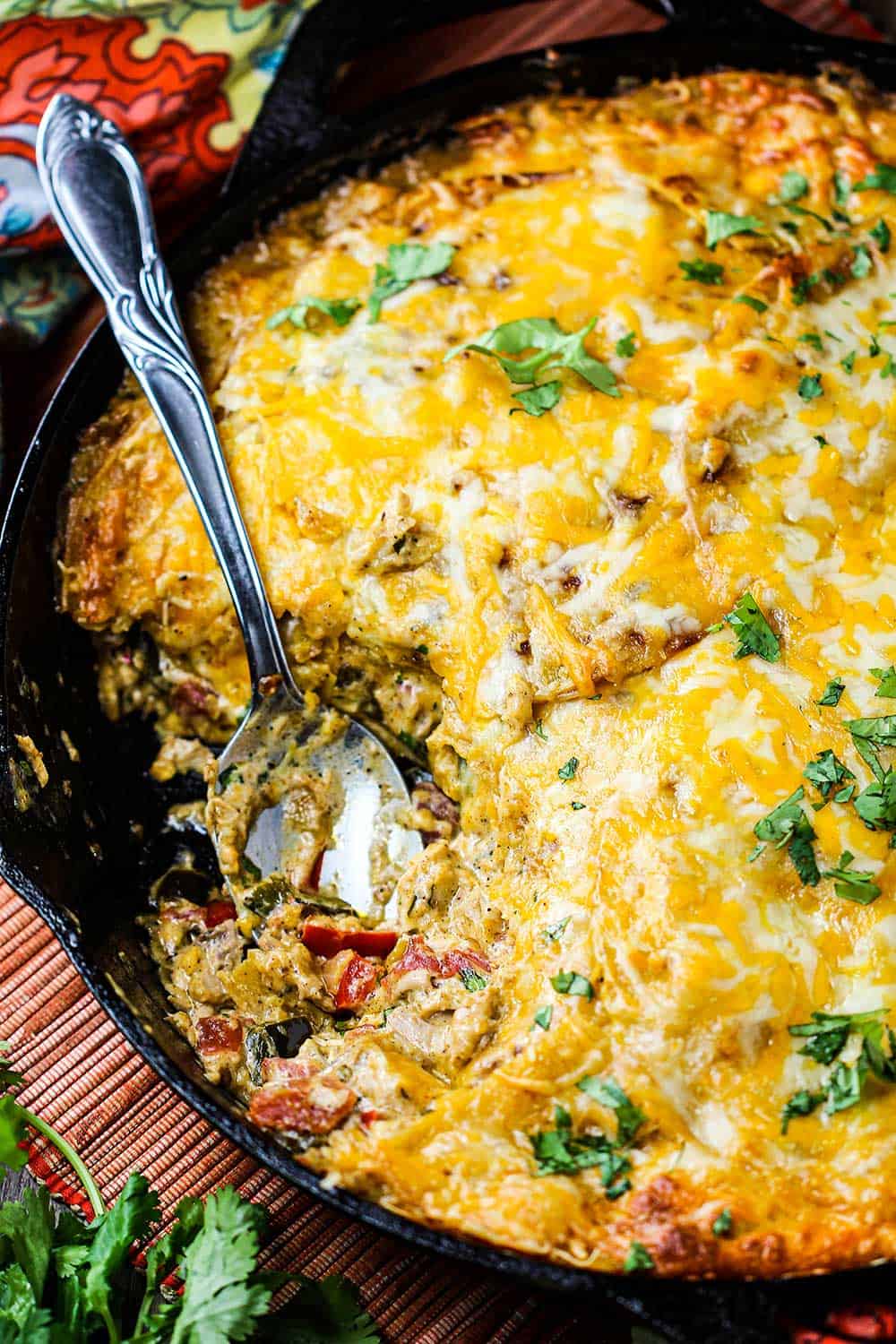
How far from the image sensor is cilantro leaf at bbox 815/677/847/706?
238 cm

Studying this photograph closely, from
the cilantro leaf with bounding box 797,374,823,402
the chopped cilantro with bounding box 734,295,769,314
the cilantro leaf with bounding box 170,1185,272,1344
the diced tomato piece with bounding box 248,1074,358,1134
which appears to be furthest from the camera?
the chopped cilantro with bounding box 734,295,769,314

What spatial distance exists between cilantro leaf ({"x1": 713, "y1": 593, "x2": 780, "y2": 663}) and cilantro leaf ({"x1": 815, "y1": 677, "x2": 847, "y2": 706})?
0.11 meters

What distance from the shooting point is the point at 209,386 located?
297 cm

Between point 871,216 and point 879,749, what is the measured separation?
136cm

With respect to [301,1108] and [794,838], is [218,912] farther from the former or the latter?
[794,838]

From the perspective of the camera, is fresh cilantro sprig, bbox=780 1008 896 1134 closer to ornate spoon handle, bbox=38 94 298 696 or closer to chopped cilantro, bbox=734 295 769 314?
ornate spoon handle, bbox=38 94 298 696

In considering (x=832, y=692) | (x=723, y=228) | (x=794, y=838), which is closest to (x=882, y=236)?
(x=723, y=228)

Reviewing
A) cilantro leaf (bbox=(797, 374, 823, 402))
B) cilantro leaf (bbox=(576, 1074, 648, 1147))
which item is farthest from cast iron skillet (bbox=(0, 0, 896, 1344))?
cilantro leaf (bbox=(797, 374, 823, 402))

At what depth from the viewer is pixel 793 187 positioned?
10.0 feet

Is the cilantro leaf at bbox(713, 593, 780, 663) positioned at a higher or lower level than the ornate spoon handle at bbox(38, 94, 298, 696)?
lower

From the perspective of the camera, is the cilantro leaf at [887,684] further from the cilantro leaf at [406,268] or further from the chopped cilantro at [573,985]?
the cilantro leaf at [406,268]

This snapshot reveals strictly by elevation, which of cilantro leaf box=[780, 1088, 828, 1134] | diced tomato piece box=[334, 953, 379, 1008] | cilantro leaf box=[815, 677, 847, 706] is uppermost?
cilantro leaf box=[815, 677, 847, 706]

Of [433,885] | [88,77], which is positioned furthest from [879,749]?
[88,77]

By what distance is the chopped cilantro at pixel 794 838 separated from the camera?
2.22 metres
